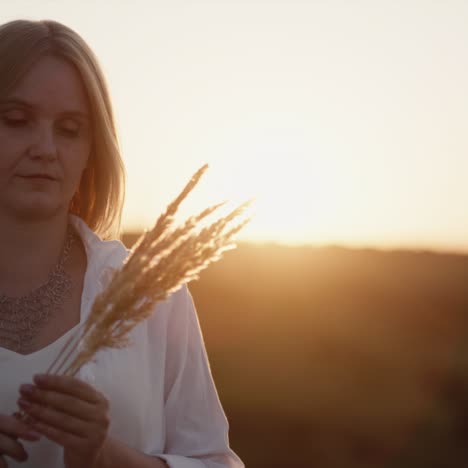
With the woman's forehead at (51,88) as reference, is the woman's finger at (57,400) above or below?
below

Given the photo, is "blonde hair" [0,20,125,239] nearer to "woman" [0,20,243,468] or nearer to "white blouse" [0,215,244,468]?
"woman" [0,20,243,468]

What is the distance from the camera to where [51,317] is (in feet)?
Result: 10.1

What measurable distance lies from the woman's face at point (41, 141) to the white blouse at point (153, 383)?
1.20ft

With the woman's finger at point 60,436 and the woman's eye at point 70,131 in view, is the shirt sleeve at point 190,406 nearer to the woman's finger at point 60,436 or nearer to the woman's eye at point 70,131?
the woman's eye at point 70,131

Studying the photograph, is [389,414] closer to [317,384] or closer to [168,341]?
[317,384]

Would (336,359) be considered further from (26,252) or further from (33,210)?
(33,210)

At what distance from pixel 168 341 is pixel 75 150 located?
81 cm

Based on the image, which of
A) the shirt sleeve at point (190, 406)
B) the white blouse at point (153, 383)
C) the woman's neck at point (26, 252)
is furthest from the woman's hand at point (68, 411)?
the woman's neck at point (26, 252)

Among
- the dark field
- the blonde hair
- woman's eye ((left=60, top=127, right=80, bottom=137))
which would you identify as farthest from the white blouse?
the dark field

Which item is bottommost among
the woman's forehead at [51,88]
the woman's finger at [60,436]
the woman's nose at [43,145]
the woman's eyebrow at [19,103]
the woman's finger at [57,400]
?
the woman's finger at [60,436]

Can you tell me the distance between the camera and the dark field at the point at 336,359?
1016 centimetres

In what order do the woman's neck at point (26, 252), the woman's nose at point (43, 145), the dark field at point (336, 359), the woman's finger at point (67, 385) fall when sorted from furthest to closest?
the dark field at point (336, 359)
the woman's neck at point (26, 252)
the woman's nose at point (43, 145)
the woman's finger at point (67, 385)

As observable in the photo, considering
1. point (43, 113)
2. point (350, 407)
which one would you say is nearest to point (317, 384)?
point (350, 407)

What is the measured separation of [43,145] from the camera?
9.11 ft
